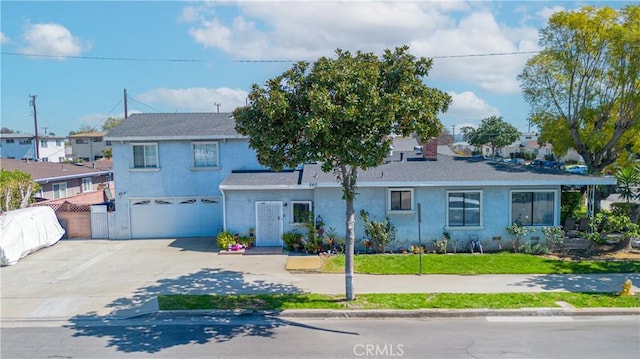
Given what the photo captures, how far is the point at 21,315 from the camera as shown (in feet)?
38.0

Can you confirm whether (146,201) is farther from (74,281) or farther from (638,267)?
(638,267)

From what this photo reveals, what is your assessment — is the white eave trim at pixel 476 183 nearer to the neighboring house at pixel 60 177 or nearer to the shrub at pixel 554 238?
the shrub at pixel 554 238

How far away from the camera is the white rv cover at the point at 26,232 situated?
16.7 metres

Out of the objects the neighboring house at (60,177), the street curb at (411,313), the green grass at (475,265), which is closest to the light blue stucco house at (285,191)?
the green grass at (475,265)

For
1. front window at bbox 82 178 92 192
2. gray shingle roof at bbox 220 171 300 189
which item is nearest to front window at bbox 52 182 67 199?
front window at bbox 82 178 92 192

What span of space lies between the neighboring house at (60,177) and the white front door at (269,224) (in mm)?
16076

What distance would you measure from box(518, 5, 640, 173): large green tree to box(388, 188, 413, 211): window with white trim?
9.78 metres

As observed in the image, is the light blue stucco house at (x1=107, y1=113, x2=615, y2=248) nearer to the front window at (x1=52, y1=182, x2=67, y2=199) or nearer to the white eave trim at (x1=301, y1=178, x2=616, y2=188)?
the white eave trim at (x1=301, y1=178, x2=616, y2=188)

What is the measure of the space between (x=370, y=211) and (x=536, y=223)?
22.0ft

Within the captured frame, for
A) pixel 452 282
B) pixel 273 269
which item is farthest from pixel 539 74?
pixel 273 269

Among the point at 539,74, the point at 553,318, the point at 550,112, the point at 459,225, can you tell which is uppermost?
the point at 539,74

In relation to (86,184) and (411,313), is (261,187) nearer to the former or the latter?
(411,313)

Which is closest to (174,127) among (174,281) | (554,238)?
(174,281)

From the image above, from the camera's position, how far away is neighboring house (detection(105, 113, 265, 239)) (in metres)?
21.2
